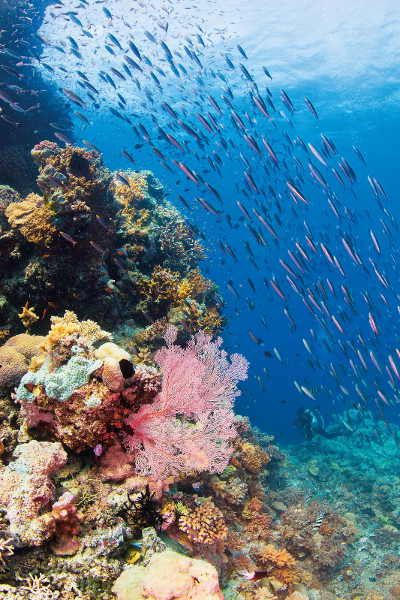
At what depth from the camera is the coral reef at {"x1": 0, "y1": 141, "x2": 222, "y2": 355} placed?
5.96 meters

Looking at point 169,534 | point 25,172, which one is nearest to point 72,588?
point 169,534

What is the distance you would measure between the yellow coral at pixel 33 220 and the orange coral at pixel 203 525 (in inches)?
178

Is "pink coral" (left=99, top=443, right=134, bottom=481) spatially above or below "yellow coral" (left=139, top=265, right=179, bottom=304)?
below

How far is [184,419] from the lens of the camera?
5.02m

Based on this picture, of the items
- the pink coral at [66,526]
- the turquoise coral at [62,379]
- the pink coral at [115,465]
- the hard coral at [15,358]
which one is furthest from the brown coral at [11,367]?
the pink coral at [66,526]

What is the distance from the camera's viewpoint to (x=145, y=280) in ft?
26.0

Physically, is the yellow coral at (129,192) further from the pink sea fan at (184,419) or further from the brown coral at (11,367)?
the brown coral at (11,367)

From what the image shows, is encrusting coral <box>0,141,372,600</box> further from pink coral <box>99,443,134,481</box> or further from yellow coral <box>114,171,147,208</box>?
yellow coral <box>114,171,147,208</box>

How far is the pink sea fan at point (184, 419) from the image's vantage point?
12.4 ft

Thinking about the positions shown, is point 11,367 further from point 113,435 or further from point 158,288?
point 158,288

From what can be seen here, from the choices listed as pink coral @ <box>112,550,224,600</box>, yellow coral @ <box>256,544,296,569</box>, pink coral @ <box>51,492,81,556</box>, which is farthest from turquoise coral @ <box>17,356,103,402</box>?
yellow coral @ <box>256,544,296,569</box>

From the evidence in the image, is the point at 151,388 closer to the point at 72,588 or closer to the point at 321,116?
the point at 72,588

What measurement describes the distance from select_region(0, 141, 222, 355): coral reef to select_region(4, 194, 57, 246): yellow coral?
15 millimetres

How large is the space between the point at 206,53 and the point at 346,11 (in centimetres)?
910
